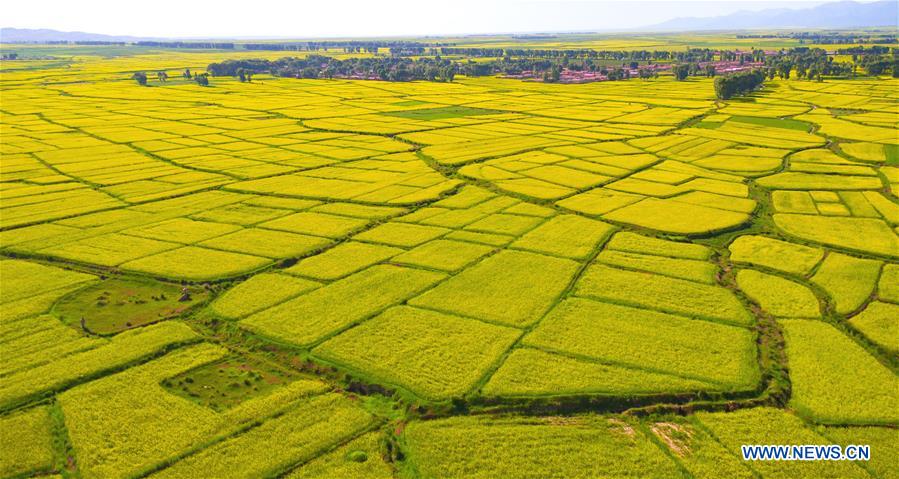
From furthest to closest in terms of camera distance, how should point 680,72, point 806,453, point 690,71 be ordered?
point 690,71, point 680,72, point 806,453

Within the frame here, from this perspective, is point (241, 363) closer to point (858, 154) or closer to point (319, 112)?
point (858, 154)

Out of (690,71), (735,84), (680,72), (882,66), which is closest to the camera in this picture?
(735,84)

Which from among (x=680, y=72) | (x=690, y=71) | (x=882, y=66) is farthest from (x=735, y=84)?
(x=882, y=66)

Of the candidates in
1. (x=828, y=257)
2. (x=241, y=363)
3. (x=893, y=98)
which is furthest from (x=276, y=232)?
(x=893, y=98)

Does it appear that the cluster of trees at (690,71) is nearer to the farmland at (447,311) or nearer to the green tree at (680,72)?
the green tree at (680,72)

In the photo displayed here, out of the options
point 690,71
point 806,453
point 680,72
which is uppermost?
point 690,71

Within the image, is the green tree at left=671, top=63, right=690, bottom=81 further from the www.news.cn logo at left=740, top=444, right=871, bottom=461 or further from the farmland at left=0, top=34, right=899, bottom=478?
the www.news.cn logo at left=740, top=444, right=871, bottom=461

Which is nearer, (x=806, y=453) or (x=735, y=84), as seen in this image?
(x=806, y=453)

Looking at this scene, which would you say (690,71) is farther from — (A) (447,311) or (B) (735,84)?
(A) (447,311)
